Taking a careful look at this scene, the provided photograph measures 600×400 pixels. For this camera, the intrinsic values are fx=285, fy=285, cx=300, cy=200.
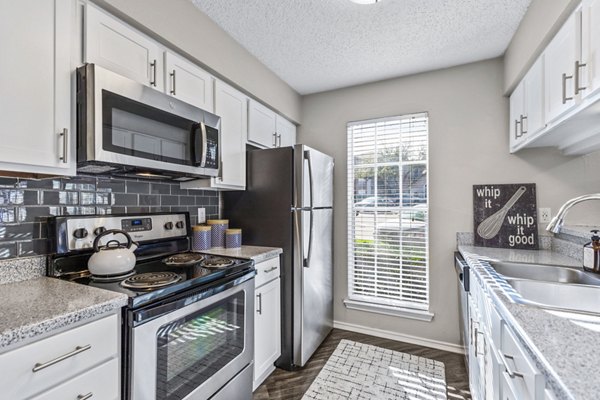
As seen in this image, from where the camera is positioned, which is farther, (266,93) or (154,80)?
(266,93)

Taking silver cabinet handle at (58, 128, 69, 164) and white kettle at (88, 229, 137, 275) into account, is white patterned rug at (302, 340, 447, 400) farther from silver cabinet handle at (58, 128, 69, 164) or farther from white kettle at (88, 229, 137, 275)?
silver cabinet handle at (58, 128, 69, 164)

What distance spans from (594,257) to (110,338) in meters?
2.26

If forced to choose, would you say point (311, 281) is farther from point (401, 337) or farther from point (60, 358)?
point (60, 358)

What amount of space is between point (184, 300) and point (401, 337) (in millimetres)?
2225

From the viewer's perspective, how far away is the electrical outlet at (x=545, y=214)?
7.32ft

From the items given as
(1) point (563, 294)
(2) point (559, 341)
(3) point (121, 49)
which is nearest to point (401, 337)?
(1) point (563, 294)

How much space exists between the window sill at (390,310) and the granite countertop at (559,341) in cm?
155

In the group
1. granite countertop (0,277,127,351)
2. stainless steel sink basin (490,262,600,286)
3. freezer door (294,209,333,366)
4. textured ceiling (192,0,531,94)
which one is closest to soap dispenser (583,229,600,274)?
stainless steel sink basin (490,262,600,286)

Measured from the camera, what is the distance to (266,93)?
258 cm

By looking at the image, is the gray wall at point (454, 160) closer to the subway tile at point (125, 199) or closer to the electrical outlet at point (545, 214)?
the electrical outlet at point (545, 214)

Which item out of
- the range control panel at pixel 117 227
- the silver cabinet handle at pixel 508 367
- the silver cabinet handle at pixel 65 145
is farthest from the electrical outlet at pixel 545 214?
the silver cabinet handle at pixel 65 145

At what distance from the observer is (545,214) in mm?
2246

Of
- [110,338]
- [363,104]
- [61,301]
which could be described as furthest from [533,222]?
[61,301]

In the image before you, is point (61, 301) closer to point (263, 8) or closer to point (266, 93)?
point (263, 8)
